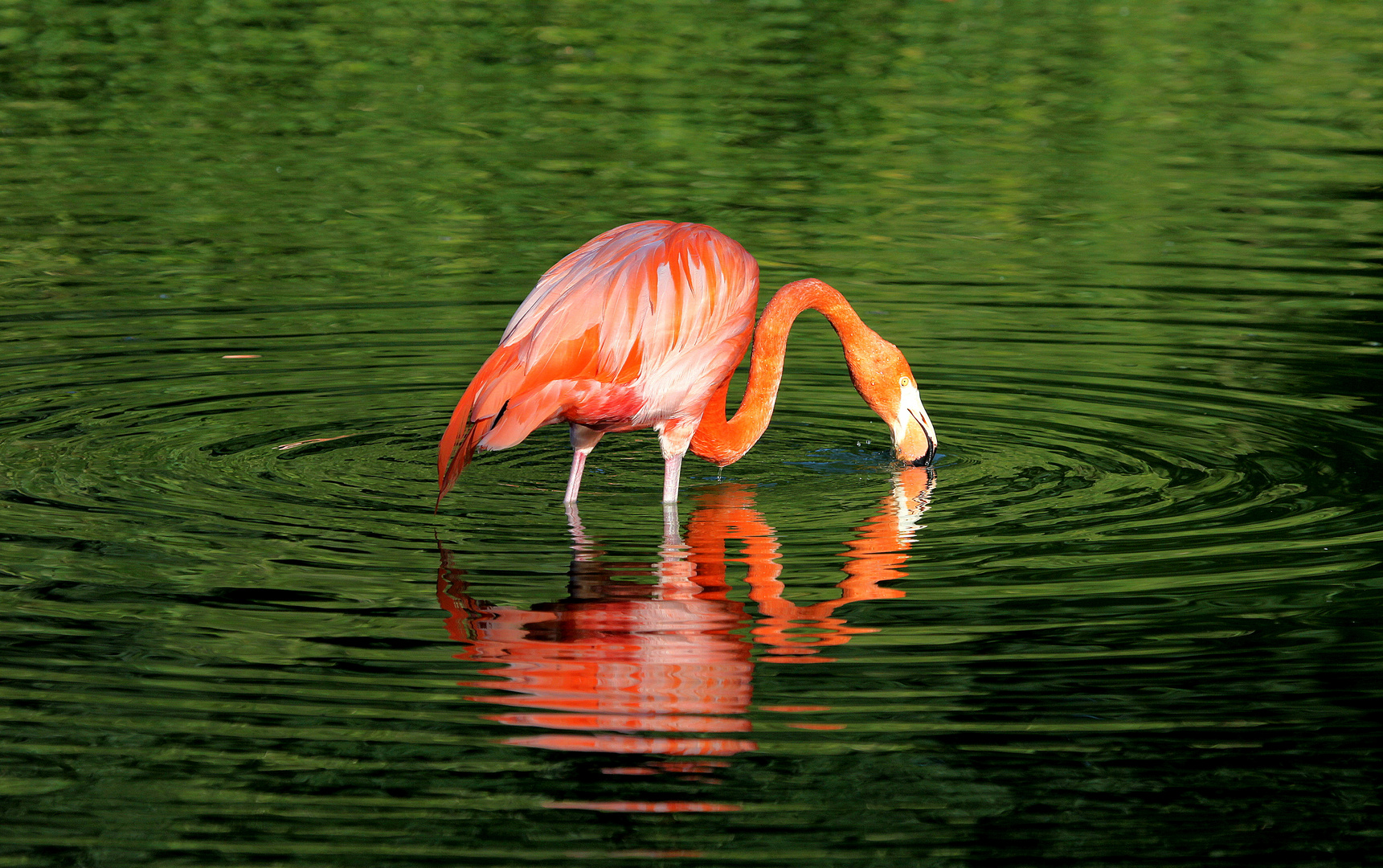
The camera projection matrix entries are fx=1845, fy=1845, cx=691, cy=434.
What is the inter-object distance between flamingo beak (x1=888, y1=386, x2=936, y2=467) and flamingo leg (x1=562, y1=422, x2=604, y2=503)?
1.24 m

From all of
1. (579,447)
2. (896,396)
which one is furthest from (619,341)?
(896,396)

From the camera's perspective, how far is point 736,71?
17.4 meters

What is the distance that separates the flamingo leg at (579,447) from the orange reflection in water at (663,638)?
0.39m

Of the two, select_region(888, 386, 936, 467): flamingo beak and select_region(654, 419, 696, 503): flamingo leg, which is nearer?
select_region(654, 419, 696, 503): flamingo leg

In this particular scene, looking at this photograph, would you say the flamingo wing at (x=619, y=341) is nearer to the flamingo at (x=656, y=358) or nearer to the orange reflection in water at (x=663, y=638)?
the flamingo at (x=656, y=358)

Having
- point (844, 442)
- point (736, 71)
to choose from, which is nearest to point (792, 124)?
point (736, 71)

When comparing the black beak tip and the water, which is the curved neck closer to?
the water

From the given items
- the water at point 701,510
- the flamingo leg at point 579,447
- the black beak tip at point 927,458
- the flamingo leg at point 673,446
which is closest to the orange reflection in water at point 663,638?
the water at point 701,510

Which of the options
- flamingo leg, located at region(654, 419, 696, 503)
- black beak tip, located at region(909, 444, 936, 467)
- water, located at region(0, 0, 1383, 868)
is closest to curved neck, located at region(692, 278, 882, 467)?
flamingo leg, located at region(654, 419, 696, 503)

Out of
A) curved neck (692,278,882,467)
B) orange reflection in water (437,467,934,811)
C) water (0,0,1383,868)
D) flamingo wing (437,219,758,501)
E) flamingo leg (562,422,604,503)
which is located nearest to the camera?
water (0,0,1383,868)

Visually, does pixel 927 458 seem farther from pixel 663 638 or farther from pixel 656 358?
pixel 663 638

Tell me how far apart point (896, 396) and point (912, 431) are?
0.52ft

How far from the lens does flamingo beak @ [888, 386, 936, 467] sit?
24.4 ft

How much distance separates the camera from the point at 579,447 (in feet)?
23.4
